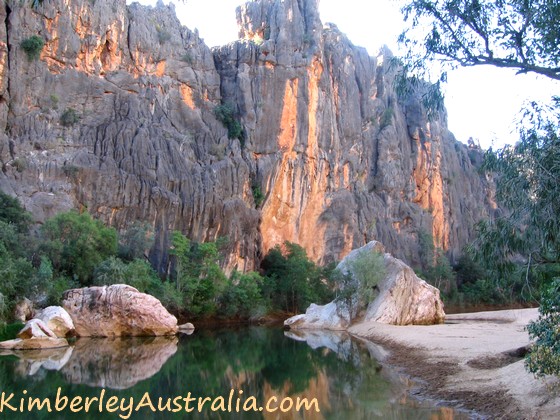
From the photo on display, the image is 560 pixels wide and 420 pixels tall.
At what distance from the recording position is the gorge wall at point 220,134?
1690 inches

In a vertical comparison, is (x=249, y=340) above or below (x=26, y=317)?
below

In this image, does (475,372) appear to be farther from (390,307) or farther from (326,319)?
(326,319)

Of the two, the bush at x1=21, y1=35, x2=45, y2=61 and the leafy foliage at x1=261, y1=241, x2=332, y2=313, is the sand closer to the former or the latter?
the leafy foliage at x1=261, y1=241, x2=332, y2=313

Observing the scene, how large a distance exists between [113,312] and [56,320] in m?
4.18

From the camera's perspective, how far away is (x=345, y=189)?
65.5 metres

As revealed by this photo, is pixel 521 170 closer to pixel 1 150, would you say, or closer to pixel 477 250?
pixel 477 250

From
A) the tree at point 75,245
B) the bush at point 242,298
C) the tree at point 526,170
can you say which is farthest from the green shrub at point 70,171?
the tree at point 526,170

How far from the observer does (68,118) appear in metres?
44.6

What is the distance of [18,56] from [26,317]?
2439 cm

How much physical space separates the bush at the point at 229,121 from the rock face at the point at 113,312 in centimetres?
2926

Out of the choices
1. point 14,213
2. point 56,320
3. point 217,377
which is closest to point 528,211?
point 217,377

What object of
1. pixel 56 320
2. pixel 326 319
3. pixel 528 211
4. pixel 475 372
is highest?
pixel 528 211

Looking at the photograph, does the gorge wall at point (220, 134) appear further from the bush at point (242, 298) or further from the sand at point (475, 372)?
the sand at point (475, 372)

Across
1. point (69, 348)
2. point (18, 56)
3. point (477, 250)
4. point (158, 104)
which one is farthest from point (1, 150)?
point (477, 250)
